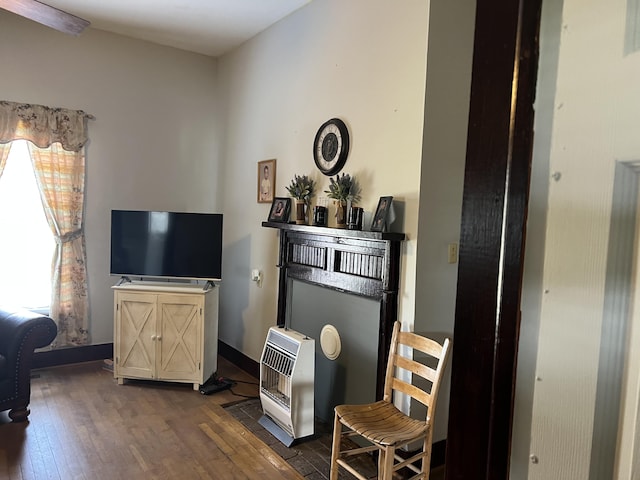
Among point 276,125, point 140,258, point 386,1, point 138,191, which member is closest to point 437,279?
point 386,1

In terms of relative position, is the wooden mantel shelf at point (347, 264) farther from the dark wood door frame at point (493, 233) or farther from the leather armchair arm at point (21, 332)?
the dark wood door frame at point (493, 233)

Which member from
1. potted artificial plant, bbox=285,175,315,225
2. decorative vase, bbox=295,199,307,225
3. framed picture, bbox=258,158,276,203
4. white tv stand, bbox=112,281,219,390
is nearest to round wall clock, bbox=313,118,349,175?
potted artificial plant, bbox=285,175,315,225

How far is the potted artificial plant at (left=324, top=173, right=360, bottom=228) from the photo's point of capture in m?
2.88

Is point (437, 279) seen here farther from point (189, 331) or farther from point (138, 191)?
point (138, 191)

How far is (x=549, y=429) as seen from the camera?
0.50 m

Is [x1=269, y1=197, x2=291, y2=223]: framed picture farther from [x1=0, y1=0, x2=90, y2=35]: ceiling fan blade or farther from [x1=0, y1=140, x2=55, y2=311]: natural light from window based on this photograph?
[x1=0, y1=140, x2=55, y2=311]: natural light from window

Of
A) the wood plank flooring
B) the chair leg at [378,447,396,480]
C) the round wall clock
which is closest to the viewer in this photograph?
the chair leg at [378,447,396,480]

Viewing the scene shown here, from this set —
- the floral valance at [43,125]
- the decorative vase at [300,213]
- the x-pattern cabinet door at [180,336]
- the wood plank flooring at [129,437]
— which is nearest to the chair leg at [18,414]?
the wood plank flooring at [129,437]

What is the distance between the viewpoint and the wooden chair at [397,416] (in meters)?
2.15

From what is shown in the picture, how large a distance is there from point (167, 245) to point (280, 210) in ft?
3.35

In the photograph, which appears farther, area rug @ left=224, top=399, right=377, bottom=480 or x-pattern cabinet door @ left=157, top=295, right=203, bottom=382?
x-pattern cabinet door @ left=157, top=295, right=203, bottom=382

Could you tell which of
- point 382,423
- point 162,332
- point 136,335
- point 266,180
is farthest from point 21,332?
point 382,423

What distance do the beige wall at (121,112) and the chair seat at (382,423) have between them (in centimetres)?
291

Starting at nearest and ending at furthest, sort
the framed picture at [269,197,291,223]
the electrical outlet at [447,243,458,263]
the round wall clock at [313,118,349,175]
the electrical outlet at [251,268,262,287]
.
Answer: the electrical outlet at [447,243,458,263] < the round wall clock at [313,118,349,175] < the framed picture at [269,197,291,223] < the electrical outlet at [251,268,262,287]
